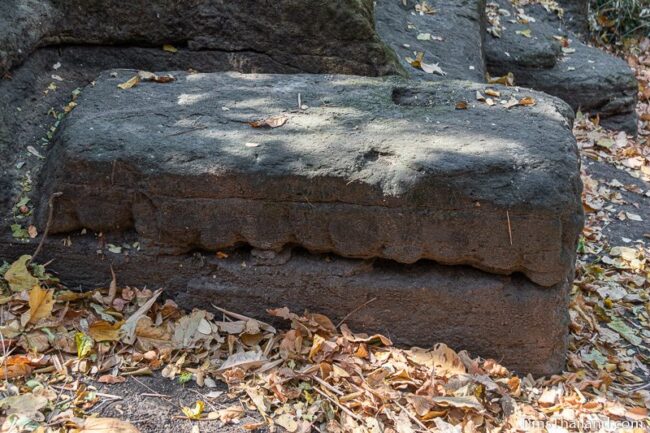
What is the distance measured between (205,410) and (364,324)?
0.67m

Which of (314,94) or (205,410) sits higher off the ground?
(314,94)

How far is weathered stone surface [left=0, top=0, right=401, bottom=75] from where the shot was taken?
3.57 m

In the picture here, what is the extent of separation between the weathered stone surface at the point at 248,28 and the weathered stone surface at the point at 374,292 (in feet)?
4.11

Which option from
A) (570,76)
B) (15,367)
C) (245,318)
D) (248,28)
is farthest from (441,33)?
(15,367)

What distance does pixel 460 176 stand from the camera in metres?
2.48

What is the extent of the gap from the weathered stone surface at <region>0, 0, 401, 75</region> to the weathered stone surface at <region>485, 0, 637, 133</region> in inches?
83.0

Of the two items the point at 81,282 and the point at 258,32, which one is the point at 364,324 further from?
the point at 258,32

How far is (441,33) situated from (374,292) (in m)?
2.96

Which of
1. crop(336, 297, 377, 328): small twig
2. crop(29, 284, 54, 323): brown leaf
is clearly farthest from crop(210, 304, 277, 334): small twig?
crop(29, 284, 54, 323): brown leaf

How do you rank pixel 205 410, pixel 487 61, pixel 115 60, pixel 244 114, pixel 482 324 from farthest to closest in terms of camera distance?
1. pixel 487 61
2. pixel 115 60
3. pixel 244 114
4. pixel 482 324
5. pixel 205 410

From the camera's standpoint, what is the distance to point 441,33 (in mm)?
5164

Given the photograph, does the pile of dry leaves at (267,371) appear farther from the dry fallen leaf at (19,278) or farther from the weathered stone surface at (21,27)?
the weathered stone surface at (21,27)

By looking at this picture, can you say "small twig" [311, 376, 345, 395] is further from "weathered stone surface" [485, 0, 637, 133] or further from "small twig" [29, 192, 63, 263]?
"weathered stone surface" [485, 0, 637, 133]

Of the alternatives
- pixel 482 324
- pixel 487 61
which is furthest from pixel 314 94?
pixel 487 61
